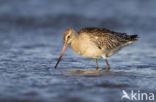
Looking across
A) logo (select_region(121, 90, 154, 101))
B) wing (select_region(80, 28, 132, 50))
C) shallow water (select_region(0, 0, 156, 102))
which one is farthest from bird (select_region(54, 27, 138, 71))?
logo (select_region(121, 90, 154, 101))

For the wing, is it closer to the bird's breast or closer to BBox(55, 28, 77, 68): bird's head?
the bird's breast

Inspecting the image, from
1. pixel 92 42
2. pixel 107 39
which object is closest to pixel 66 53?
pixel 107 39

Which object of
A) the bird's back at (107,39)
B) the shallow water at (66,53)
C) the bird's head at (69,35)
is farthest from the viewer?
the bird's back at (107,39)

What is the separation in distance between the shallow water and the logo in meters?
0.11

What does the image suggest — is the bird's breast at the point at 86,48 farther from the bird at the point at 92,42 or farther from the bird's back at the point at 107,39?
the bird's back at the point at 107,39

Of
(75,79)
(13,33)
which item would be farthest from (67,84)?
(13,33)

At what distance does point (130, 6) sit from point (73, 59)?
752 centimetres

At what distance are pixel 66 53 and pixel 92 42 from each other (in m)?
1.85

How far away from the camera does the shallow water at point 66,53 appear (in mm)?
6750

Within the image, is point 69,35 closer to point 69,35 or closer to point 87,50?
point 69,35

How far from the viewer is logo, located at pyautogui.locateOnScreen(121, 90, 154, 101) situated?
21.2 feet

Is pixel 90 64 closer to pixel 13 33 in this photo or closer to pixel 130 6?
pixel 13 33

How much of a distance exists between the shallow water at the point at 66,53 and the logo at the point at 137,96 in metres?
0.11

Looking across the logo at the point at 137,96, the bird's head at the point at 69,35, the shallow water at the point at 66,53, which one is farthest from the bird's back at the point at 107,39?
the logo at the point at 137,96
